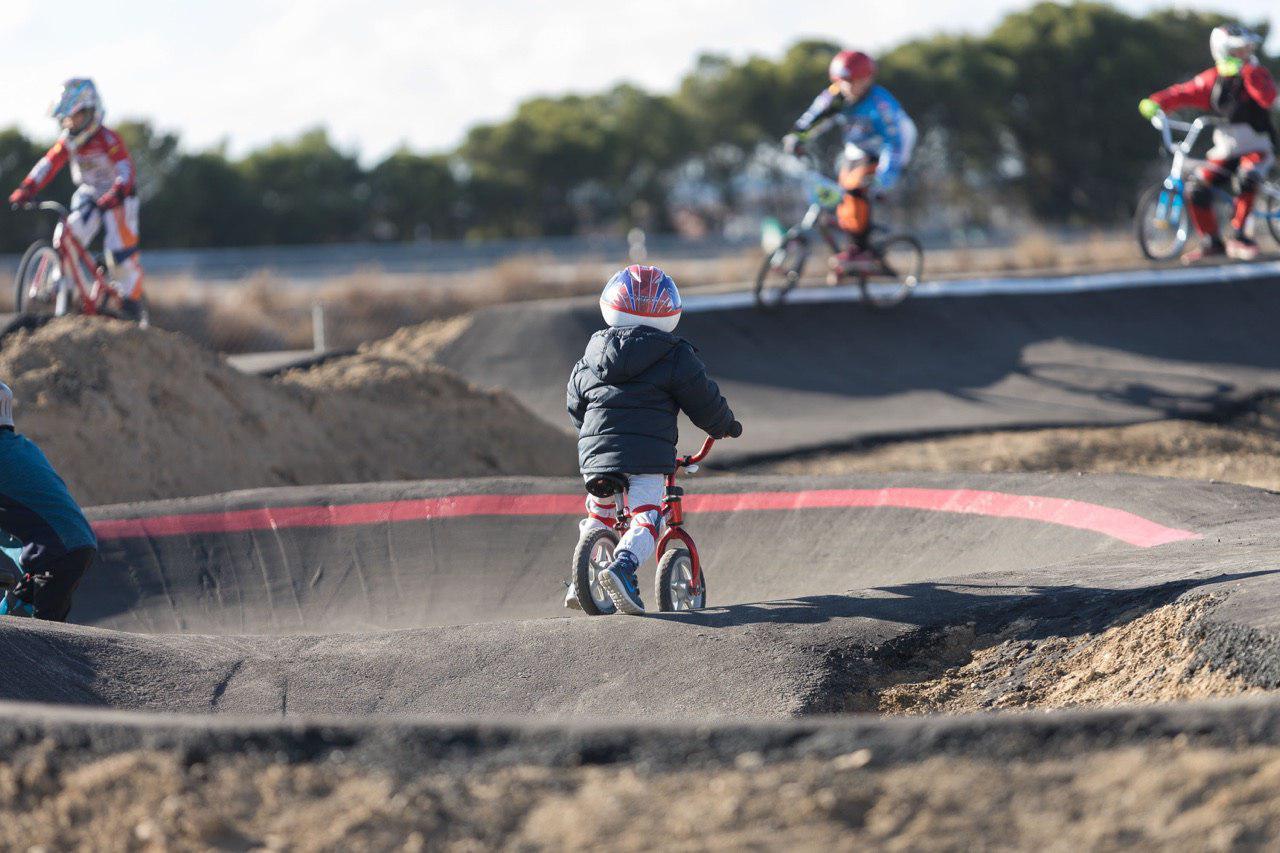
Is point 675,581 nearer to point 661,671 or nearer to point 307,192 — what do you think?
point 661,671

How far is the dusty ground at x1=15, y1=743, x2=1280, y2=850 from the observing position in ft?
11.1

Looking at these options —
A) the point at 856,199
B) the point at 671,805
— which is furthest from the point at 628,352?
the point at 856,199

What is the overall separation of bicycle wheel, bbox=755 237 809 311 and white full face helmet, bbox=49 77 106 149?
22.7 ft

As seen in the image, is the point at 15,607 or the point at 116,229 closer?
the point at 15,607

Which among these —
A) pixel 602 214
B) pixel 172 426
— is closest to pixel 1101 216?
pixel 602 214

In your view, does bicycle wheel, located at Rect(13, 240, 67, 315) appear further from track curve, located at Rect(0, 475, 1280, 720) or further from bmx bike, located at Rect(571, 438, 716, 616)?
bmx bike, located at Rect(571, 438, 716, 616)

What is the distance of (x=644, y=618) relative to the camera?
603 centimetres

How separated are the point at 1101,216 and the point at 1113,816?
154 ft

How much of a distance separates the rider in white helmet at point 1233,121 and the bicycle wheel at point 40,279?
35.0ft

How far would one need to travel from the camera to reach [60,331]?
11.9 metres

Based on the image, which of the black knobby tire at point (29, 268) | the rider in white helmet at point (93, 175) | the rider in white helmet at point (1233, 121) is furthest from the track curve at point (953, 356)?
the black knobby tire at point (29, 268)

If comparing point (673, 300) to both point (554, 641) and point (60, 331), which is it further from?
point (60, 331)

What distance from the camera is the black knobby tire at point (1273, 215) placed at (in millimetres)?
15508

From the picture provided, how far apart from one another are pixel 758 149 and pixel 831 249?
35.1 m
